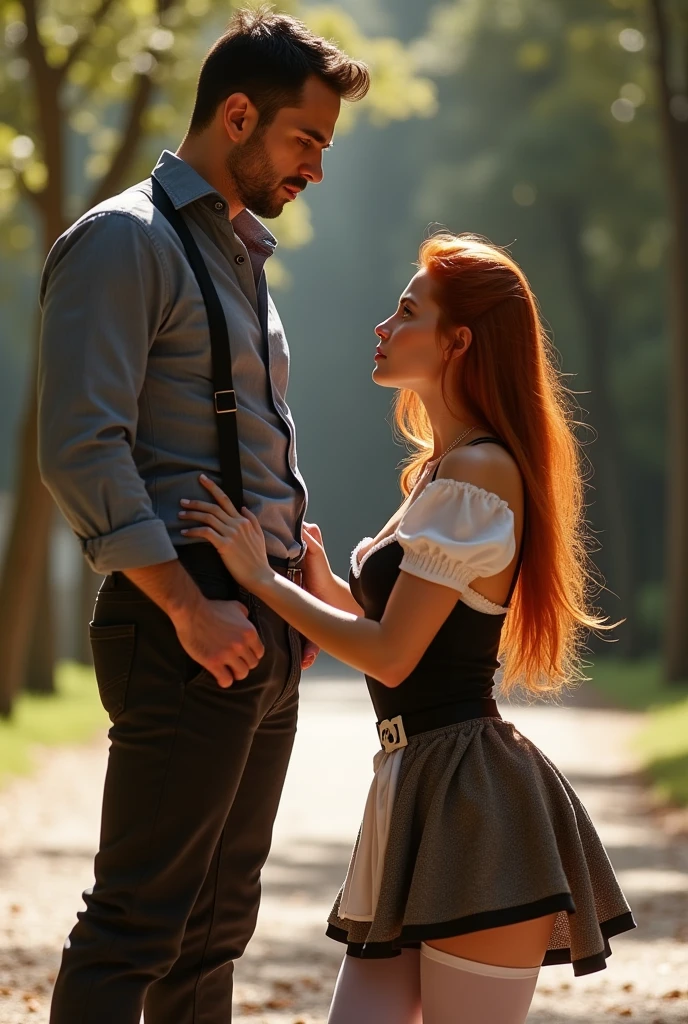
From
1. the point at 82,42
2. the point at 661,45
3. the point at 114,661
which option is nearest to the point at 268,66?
the point at 114,661

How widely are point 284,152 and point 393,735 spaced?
1357 mm

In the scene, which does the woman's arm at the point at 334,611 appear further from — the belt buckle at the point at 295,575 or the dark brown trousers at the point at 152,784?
the belt buckle at the point at 295,575

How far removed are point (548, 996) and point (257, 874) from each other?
2.89 m

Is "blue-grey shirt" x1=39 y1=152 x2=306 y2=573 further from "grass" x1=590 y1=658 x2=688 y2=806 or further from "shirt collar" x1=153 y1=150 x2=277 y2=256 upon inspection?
"grass" x1=590 y1=658 x2=688 y2=806

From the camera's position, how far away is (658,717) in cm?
1662

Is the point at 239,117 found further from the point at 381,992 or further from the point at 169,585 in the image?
the point at 381,992

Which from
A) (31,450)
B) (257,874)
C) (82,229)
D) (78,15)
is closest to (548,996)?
(257,874)

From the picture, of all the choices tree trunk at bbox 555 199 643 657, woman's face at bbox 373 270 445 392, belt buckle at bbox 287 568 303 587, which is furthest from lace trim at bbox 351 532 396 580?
tree trunk at bbox 555 199 643 657

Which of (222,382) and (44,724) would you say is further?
(44,724)

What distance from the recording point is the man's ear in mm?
3254

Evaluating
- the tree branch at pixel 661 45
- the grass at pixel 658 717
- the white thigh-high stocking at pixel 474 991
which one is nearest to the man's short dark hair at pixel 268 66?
the white thigh-high stocking at pixel 474 991

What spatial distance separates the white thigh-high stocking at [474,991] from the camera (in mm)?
3039

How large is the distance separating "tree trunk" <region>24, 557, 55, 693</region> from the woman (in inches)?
575

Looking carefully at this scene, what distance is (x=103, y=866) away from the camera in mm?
3053
